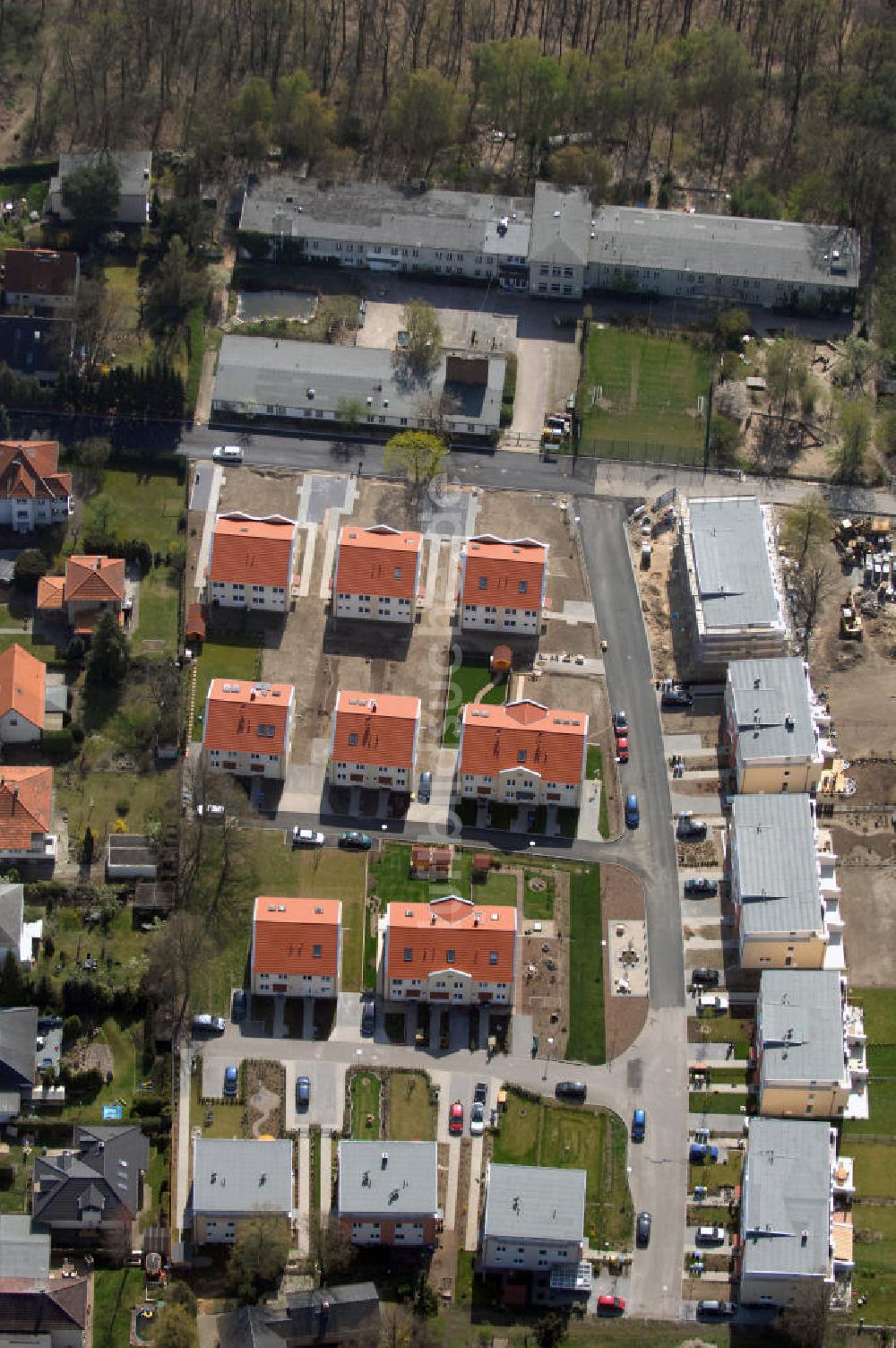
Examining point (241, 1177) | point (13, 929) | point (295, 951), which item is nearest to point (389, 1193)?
point (241, 1177)

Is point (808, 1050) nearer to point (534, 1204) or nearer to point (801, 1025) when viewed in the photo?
point (801, 1025)

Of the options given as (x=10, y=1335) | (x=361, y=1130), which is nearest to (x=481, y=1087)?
(x=361, y=1130)

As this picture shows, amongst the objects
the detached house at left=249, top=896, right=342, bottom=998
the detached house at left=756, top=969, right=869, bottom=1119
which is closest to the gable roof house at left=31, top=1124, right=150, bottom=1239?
the detached house at left=249, top=896, right=342, bottom=998

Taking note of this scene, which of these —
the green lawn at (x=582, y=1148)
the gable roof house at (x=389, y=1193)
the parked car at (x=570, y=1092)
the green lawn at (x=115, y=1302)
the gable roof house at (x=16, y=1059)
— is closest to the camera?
the green lawn at (x=115, y=1302)

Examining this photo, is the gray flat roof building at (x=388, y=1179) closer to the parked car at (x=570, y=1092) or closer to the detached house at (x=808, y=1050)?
the parked car at (x=570, y=1092)

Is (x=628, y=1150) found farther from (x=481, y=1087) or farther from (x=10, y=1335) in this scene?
(x=10, y=1335)

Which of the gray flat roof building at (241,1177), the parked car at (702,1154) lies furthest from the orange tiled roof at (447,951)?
the parked car at (702,1154)
